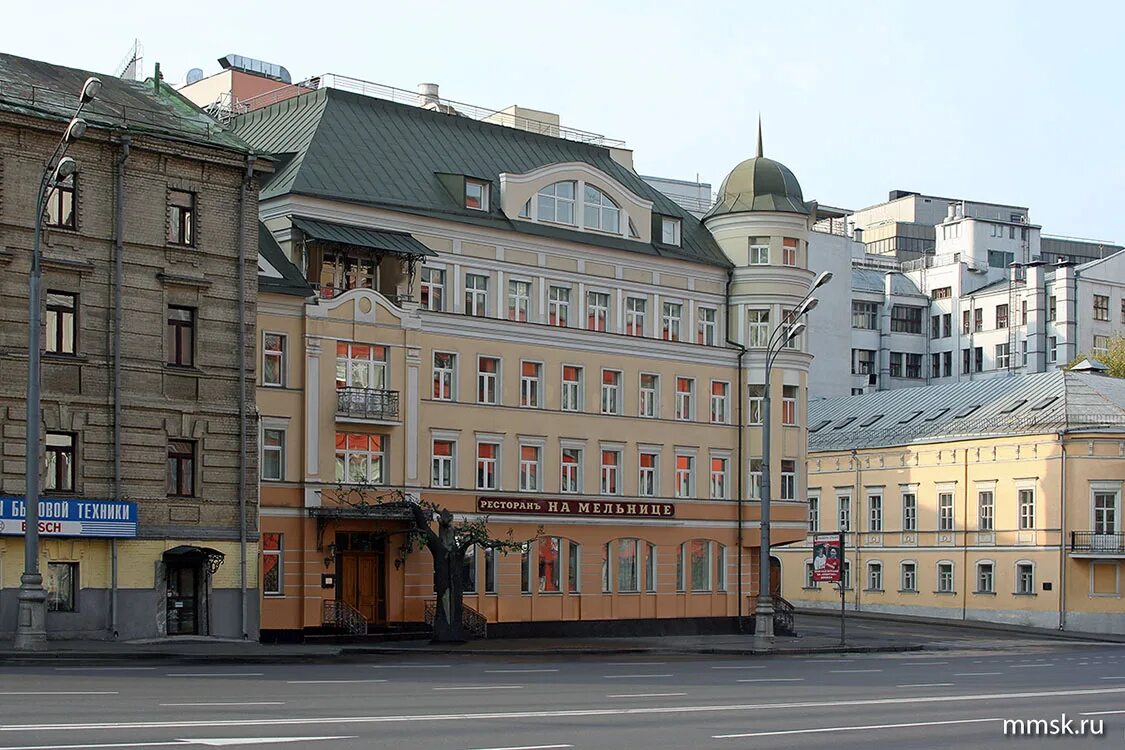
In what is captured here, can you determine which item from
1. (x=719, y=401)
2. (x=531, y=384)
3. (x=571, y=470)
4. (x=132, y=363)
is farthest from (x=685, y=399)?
(x=132, y=363)

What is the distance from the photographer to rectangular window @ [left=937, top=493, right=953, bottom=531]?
2864 inches

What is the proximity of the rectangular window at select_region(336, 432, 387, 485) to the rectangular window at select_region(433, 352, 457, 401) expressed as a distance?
2.44 m

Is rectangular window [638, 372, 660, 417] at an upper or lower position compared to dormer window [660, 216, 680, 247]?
lower

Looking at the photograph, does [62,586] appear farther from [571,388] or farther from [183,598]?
[571,388]

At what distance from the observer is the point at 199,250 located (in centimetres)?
4278

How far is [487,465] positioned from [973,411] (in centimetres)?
3023

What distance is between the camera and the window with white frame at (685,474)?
56.3m

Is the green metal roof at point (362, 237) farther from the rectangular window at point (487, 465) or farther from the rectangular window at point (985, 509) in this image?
the rectangular window at point (985, 509)

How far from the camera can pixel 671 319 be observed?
185 ft

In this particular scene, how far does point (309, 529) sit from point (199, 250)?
8.26m

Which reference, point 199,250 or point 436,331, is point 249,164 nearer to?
point 199,250

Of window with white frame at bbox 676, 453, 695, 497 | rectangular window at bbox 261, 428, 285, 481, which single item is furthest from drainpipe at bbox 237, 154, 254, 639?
window with white frame at bbox 676, 453, 695, 497

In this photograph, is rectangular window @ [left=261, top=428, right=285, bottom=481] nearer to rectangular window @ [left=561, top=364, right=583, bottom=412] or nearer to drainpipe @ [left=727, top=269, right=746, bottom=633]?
rectangular window @ [left=561, top=364, right=583, bottom=412]

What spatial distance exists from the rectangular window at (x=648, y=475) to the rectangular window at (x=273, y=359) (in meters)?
14.0
